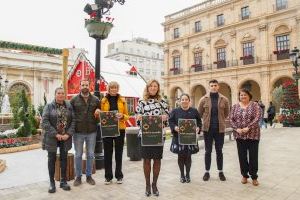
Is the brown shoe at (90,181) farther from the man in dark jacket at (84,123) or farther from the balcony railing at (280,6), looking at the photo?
the balcony railing at (280,6)

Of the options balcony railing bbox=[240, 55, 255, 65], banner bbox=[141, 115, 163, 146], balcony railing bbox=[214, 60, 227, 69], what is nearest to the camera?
banner bbox=[141, 115, 163, 146]

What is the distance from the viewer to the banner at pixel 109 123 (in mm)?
5289

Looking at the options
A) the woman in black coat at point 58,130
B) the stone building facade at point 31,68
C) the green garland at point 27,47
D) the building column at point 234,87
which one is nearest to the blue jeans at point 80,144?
the woman in black coat at point 58,130

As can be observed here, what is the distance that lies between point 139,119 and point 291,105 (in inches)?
587

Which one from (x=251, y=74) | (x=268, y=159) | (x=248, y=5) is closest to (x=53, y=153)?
(x=268, y=159)

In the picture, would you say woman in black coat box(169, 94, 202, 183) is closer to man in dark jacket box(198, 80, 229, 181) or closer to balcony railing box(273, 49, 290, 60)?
man in dark jacket box(198, 80, 229, 181)

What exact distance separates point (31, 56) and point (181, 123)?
35853 mm

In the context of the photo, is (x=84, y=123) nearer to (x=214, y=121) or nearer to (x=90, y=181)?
(x=90, y=181)

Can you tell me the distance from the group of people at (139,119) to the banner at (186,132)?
10 cm

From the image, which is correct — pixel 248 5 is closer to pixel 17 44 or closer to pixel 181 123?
pixel 17 44

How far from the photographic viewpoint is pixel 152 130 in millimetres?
4855

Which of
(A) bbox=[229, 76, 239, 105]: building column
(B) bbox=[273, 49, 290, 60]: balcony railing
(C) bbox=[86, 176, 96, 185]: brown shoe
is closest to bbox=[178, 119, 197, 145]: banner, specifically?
(C) bbox=[86, 176, 96, 185]: brown shoe

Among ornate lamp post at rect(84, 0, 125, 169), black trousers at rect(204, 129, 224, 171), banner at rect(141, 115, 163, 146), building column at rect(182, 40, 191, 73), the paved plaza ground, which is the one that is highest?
building column at rect(182, 40, 191, 73)

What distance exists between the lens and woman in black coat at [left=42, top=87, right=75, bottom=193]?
503cm
